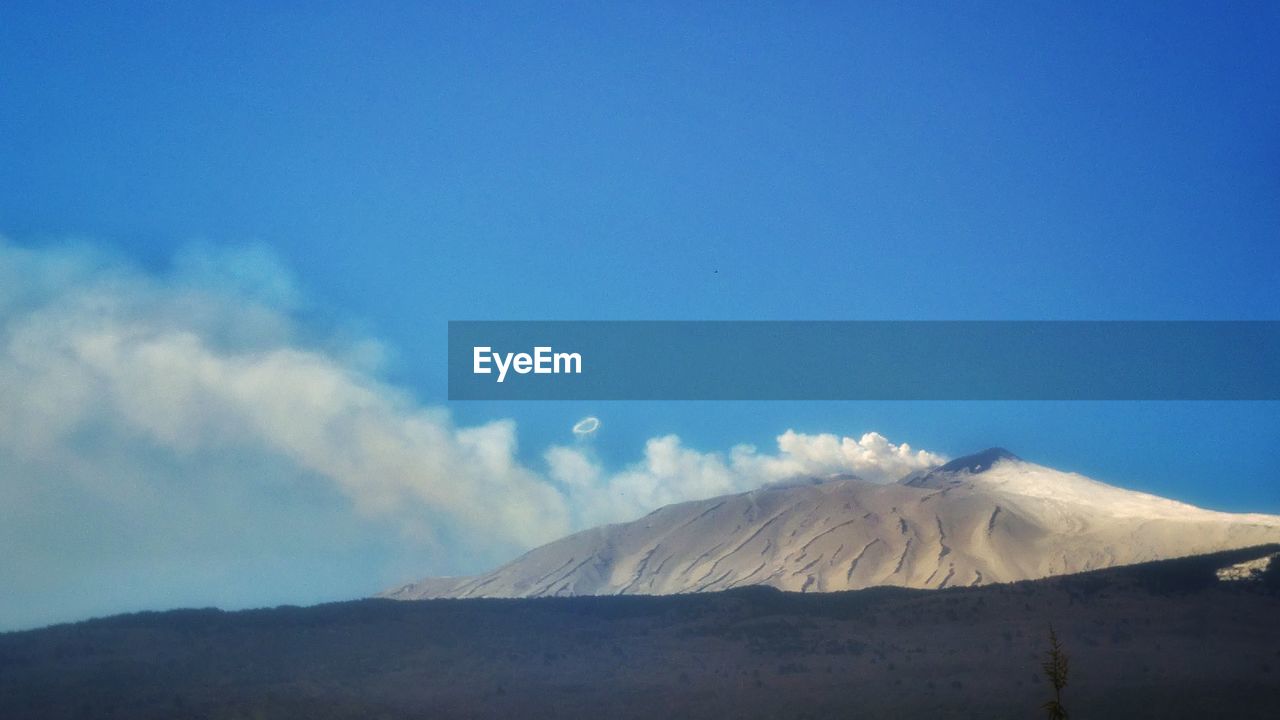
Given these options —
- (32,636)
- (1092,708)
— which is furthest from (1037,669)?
(32,636)

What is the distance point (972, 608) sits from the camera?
47625mm

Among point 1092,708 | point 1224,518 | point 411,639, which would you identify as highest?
point 1224,518

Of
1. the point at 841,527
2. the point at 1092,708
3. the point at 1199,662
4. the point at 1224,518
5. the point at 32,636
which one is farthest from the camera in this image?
the point at 841,527

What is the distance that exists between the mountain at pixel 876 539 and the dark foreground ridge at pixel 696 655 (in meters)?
59.3

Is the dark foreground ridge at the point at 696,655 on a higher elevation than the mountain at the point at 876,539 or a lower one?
lower

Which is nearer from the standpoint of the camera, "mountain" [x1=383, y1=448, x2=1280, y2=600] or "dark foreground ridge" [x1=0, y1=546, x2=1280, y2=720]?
"dark foreground ridge" [x1=0, y1=546, x2=1280, y2=720]

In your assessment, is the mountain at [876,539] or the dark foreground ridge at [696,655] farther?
the mountain at [876,539]

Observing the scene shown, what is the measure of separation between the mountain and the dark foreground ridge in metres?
59.3

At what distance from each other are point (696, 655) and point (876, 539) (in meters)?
84.6

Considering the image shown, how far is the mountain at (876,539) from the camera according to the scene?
11119 centimetres

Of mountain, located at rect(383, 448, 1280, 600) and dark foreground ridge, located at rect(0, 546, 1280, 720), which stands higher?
mountain, located at rect(383, 448, 1280, 600)

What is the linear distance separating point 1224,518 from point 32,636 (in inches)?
4841

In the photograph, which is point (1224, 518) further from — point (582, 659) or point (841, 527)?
point (582, 659)

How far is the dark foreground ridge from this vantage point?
36375 mm
